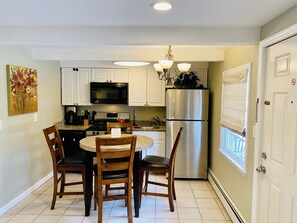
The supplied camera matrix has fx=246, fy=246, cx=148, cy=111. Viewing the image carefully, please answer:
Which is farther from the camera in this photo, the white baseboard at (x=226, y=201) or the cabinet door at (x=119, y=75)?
the cabinet door at (x=119, y=75)

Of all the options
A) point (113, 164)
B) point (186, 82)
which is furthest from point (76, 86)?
point (113, 164)

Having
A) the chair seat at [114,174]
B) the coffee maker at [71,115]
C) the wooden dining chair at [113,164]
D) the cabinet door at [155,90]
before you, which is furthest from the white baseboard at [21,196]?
the cabinet door at [155,90]

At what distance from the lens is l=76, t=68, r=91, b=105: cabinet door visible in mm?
4855

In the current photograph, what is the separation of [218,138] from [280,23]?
7.34 ft

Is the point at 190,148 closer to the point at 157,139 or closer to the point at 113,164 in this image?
the point at 157,139

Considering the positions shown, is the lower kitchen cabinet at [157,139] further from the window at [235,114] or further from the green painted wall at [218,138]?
the window at [235,114]

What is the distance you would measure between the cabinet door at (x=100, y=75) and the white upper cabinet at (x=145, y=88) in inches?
18.7

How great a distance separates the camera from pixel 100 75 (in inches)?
191

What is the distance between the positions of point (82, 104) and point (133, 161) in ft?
7.77

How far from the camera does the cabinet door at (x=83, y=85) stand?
486cm

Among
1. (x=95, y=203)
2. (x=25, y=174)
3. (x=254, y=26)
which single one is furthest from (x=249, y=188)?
(x=25, y=174)

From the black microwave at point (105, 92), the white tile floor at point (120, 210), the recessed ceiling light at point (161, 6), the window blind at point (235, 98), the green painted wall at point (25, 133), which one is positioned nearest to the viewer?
the recessed ceiling light at point (161, 6)

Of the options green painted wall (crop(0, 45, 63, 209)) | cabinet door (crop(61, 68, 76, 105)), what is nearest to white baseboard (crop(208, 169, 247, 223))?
green painted wall (crop(0, 45, 63, 209))

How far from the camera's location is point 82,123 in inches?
196
